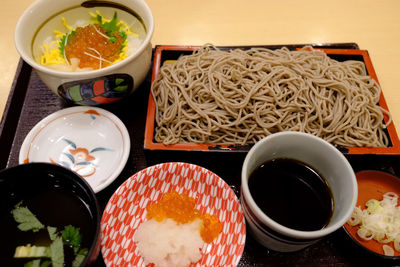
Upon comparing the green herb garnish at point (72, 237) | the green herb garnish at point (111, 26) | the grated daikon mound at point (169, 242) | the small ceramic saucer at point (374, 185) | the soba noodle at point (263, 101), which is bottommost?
the grated daikon mound at point (169, 242)

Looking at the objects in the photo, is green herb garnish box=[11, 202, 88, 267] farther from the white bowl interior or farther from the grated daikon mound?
the white bowl interior

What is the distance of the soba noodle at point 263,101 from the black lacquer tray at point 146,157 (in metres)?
0.11

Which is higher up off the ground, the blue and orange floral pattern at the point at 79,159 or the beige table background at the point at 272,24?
the beige table background at the point at 272,24

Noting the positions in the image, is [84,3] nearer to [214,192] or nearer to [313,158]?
[214,192]

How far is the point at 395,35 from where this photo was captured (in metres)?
2.09

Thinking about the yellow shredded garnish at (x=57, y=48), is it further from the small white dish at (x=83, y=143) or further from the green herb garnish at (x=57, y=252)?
the green herb garnish at (x=57, y=252)

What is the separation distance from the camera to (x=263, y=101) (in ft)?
4.89

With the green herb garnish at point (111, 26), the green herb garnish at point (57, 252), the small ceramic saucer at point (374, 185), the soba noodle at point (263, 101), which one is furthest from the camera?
the green herb garnish at point (111, 26)

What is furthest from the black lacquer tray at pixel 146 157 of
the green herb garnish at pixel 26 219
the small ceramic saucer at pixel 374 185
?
the green herb garnish at pixel 26 219

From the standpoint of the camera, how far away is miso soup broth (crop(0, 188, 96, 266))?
999 millimetres

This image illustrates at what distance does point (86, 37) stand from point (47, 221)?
0.95 meters

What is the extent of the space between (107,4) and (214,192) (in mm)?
1178

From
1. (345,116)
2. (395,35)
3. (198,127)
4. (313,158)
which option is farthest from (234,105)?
(395,35)

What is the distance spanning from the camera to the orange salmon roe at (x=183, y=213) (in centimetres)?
119
